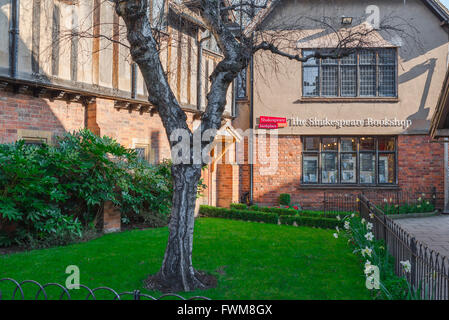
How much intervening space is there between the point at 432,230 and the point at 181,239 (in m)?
9.36

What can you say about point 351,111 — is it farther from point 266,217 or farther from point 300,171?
point 266,217

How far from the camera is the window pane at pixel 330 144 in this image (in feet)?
52.6

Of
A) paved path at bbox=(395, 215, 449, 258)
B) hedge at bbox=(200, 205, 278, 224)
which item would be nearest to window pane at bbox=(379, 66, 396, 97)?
paved path at bbox=(395, 215, 449, 258)

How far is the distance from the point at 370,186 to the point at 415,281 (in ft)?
37.3

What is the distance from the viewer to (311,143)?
1608 centimetres

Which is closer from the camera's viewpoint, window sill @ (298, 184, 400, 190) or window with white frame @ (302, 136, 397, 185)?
window sill @ (298, 184, 400, 190)

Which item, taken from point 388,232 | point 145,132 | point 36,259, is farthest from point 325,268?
point 145,132

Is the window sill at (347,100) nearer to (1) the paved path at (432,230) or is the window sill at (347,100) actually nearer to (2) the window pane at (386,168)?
(2) the window pane at (386,168)

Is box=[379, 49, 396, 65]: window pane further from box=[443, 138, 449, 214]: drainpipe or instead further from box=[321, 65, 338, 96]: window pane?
box=[443, 138, 449, 214]: drainpipe

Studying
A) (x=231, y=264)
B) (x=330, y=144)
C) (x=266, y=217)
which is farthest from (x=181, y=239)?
(x=330, y=144)

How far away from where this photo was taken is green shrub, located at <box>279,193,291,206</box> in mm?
15312

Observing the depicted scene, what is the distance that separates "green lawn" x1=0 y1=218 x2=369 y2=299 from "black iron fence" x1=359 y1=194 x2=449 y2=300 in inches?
28.8

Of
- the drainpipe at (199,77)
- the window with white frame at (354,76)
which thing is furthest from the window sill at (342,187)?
the drainpipe at (199,77)
